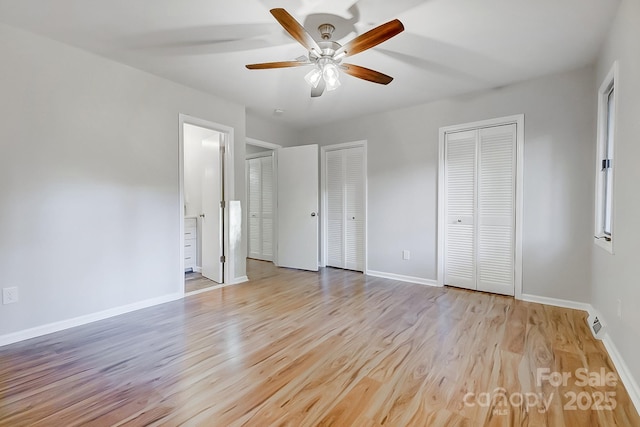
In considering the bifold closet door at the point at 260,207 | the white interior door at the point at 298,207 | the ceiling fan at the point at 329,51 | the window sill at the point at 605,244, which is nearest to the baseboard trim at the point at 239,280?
the white interior door at the point at 298,207

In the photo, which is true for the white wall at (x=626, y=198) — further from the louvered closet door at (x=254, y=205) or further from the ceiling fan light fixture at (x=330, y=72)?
the louvered closet door at (x=254, y=205)

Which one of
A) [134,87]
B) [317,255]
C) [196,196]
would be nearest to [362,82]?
[134,87]

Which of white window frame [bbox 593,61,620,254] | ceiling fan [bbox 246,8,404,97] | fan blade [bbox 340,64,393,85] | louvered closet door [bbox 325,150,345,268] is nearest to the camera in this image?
ceiling fan [bbox 246,8,404,97]

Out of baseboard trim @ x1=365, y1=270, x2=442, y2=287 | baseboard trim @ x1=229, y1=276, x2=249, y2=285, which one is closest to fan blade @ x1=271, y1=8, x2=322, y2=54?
baseboard trim @ x1=229, y1=276, x2=249, y2=285

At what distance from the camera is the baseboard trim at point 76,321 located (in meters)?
2.31

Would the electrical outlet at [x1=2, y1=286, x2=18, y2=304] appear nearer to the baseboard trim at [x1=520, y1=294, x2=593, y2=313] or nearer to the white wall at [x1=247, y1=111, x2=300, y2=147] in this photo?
the white wall at [x1=247, y1=111, x2=300, y2=147]

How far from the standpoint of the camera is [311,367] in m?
1.98

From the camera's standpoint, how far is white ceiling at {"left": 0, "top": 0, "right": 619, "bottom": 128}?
2.06m

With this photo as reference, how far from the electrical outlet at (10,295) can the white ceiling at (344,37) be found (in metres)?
2.04

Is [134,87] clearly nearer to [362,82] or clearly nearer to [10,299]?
[10,299]

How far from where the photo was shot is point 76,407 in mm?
1601

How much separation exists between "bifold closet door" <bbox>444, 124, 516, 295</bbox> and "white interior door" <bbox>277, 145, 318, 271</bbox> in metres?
2.01

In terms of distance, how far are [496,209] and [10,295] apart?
4.72 m

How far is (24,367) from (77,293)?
0.76 m
